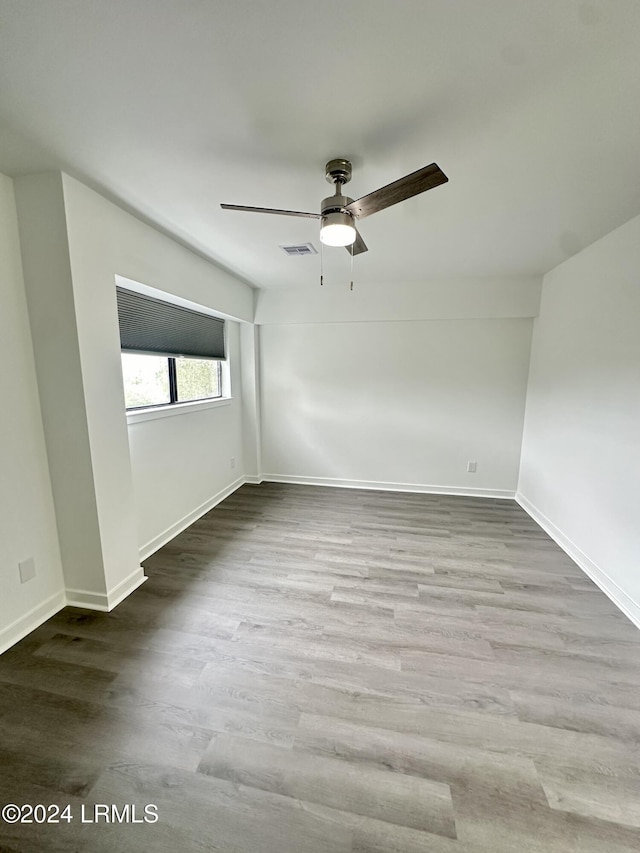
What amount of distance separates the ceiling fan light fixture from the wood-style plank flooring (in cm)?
216

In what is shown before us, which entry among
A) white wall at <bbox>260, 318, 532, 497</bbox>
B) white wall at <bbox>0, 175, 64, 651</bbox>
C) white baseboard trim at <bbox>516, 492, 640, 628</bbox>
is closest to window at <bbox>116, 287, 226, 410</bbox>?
white wall at <bbox>0, 175, 64, 651</bbox>

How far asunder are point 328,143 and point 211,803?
2661 millimetres

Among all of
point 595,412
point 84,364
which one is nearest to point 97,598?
point 84,364

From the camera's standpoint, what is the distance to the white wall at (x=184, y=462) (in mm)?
2752

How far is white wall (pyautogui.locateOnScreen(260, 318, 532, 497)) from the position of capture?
12.9ft

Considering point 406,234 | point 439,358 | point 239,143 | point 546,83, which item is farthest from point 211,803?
point 439,358

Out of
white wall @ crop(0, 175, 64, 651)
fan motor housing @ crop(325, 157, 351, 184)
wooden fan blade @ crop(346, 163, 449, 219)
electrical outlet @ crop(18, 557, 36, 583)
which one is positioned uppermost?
fan motor housing @ crop(325, 157, 351, 184)

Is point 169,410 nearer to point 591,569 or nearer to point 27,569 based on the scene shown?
point 27,569

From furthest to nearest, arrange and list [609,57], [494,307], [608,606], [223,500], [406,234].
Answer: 1. [223,500]
2. [494,307]
3. [406,234]
4. [608,606]
5. [609,57]

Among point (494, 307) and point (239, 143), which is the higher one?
point (239, 143)

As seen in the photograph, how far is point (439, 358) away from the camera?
402 cm

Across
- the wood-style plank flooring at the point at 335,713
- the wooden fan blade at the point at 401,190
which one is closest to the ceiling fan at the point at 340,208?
the wooden fan blade at the point at 401,190

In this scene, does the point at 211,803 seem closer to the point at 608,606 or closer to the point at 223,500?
the point at 608,606

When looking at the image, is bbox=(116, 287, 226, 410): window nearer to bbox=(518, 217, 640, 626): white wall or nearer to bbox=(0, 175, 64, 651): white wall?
bbox=(0, 175, 64, 651): white wall
